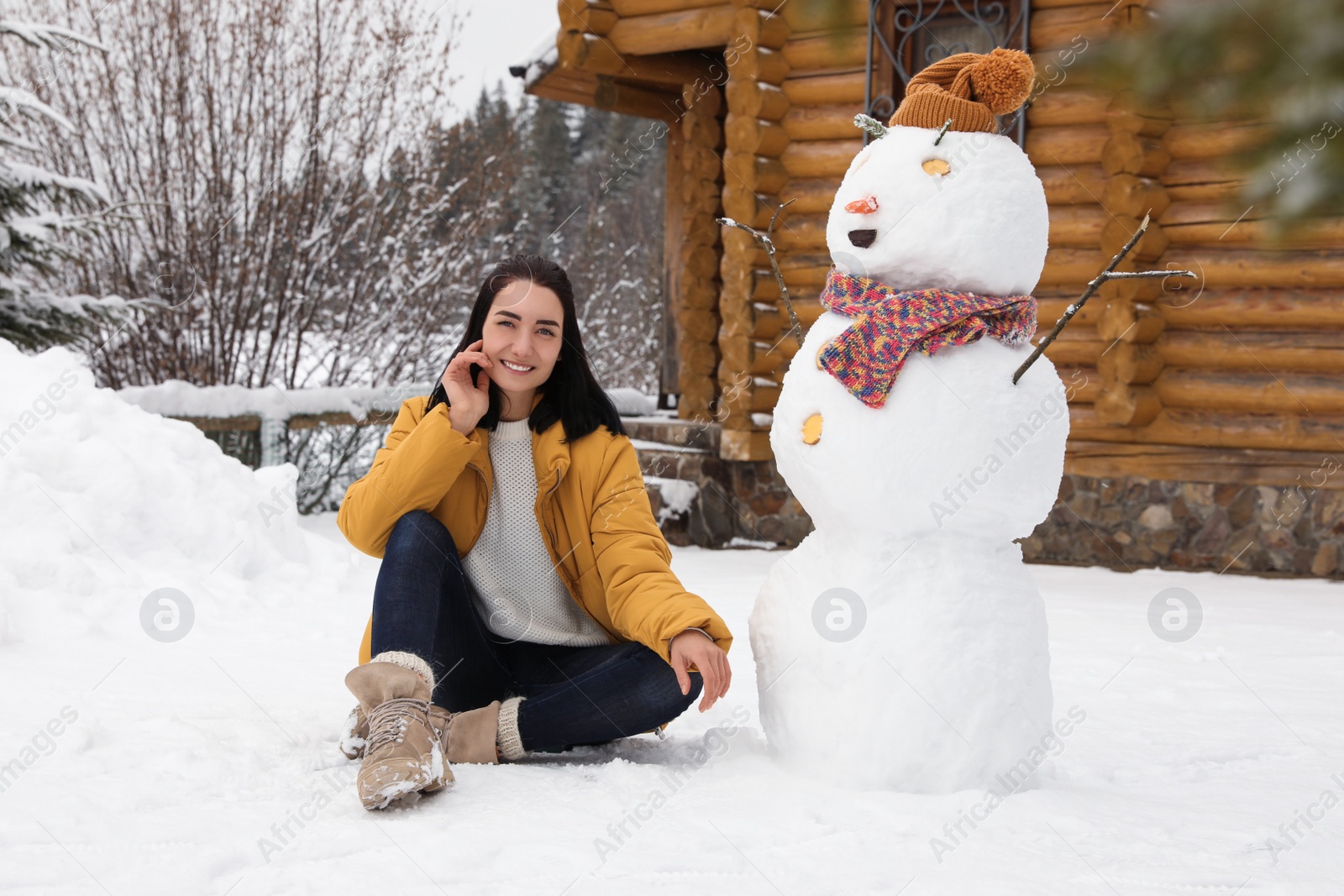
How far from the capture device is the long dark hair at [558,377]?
2.53m

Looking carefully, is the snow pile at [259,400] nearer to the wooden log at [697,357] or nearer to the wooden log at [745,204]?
the wooden log at [697,357]

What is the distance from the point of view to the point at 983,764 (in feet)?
7.07

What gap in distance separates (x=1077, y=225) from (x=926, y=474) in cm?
393

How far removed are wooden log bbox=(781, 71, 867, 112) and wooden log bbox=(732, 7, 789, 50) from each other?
23 cm

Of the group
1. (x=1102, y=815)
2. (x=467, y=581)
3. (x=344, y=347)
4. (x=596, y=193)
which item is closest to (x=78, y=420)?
(x=467, y=581)

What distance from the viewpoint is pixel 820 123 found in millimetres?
6129


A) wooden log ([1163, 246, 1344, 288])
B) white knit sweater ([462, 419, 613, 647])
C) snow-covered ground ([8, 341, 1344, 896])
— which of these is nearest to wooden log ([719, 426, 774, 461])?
snow-covered ground ([8, 341, 1344, 896])

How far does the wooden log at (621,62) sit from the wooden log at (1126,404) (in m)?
3.18

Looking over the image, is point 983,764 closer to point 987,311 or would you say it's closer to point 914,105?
point 987,311

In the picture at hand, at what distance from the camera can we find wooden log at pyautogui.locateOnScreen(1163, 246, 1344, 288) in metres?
5.27

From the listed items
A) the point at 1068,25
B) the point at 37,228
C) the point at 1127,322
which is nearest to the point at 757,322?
the point at 1127,322

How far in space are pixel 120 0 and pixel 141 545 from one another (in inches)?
195

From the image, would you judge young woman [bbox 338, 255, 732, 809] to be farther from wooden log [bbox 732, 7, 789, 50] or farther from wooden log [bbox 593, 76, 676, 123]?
wooden log [bbox 593, 76, 676, 123]

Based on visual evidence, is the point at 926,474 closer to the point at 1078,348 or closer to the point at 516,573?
the point at 516,573
